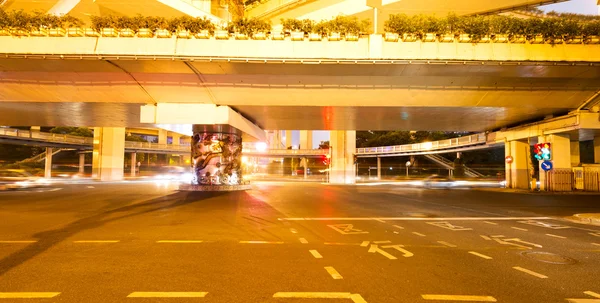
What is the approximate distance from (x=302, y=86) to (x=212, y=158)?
31.8 ft

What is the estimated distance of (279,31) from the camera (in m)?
16.7

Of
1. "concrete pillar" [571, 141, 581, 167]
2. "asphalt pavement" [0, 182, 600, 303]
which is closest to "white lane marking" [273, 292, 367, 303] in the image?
"asphalt pavement" [0, 182, 600, 303]

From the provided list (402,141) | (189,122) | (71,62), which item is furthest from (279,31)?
(402,141)

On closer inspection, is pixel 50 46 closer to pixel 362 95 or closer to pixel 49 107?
pixel 49 107

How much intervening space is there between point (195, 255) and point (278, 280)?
2.16 meters

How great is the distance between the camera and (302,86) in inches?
729

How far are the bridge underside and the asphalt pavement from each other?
8.23 m

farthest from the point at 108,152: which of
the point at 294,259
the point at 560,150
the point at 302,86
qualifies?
the point at 560,150

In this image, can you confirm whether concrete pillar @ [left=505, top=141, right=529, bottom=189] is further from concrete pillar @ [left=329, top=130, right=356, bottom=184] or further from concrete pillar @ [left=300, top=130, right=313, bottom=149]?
concrete pillar @ [left=300, top=130, right=313, bottom=149]

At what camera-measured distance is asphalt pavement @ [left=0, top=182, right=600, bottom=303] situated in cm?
454

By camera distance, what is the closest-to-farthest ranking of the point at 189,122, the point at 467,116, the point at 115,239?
the point at 115,239, the point at 189,122, the point at 467,116

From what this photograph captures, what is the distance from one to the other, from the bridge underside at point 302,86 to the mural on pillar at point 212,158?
158 inches

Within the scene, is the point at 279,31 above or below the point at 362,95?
above

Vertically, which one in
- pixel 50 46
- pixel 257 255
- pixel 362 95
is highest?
pixel 50 46
